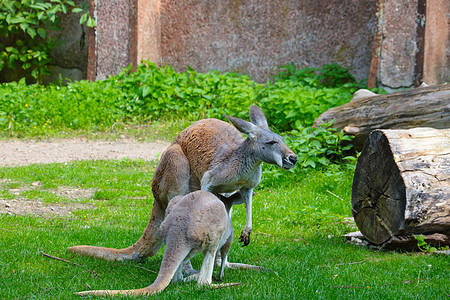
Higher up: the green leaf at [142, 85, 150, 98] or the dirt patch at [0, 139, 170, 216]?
the green leaf at [142, 85, 150, 98]

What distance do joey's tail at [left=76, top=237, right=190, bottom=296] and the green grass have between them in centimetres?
8

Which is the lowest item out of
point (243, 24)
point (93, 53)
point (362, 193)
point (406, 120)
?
point (362, 193)

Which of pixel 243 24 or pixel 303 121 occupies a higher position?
pixel 243 24

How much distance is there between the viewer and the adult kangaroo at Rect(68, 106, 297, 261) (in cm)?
388

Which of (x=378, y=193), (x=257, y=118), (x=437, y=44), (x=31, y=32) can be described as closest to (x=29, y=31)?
(x=31, y=32)

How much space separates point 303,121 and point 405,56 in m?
2.31

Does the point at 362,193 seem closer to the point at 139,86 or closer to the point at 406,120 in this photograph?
the point at 406,120

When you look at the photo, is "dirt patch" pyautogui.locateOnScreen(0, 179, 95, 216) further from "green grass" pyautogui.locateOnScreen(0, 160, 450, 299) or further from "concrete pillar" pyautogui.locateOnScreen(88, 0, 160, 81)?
"concrete pillar" pyautogui.locateOnScreen(88, 0, 160, 81)

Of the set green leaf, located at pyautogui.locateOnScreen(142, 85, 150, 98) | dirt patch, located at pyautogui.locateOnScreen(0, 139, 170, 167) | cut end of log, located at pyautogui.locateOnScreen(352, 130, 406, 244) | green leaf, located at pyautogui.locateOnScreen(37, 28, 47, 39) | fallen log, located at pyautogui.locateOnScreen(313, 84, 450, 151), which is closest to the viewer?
cut end of log, located at pyautogui.locateOnScreen(352, 130, 406, 244)

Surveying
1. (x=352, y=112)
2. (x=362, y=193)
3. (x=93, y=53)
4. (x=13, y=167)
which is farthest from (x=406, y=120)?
(x=93, y=53)

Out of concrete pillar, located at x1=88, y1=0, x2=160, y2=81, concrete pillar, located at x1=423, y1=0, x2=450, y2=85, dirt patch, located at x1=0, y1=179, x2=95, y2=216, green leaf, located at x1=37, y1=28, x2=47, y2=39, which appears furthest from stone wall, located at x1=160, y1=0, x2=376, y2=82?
dirt patch, located at x1=0, y1=179, x2=95, y2=216

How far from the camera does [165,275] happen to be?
3455 millimetres

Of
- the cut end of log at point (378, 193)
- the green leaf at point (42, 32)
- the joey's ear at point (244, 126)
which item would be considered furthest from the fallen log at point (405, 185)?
the green leaf at point (42, 32)

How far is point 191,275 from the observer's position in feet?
12.5
